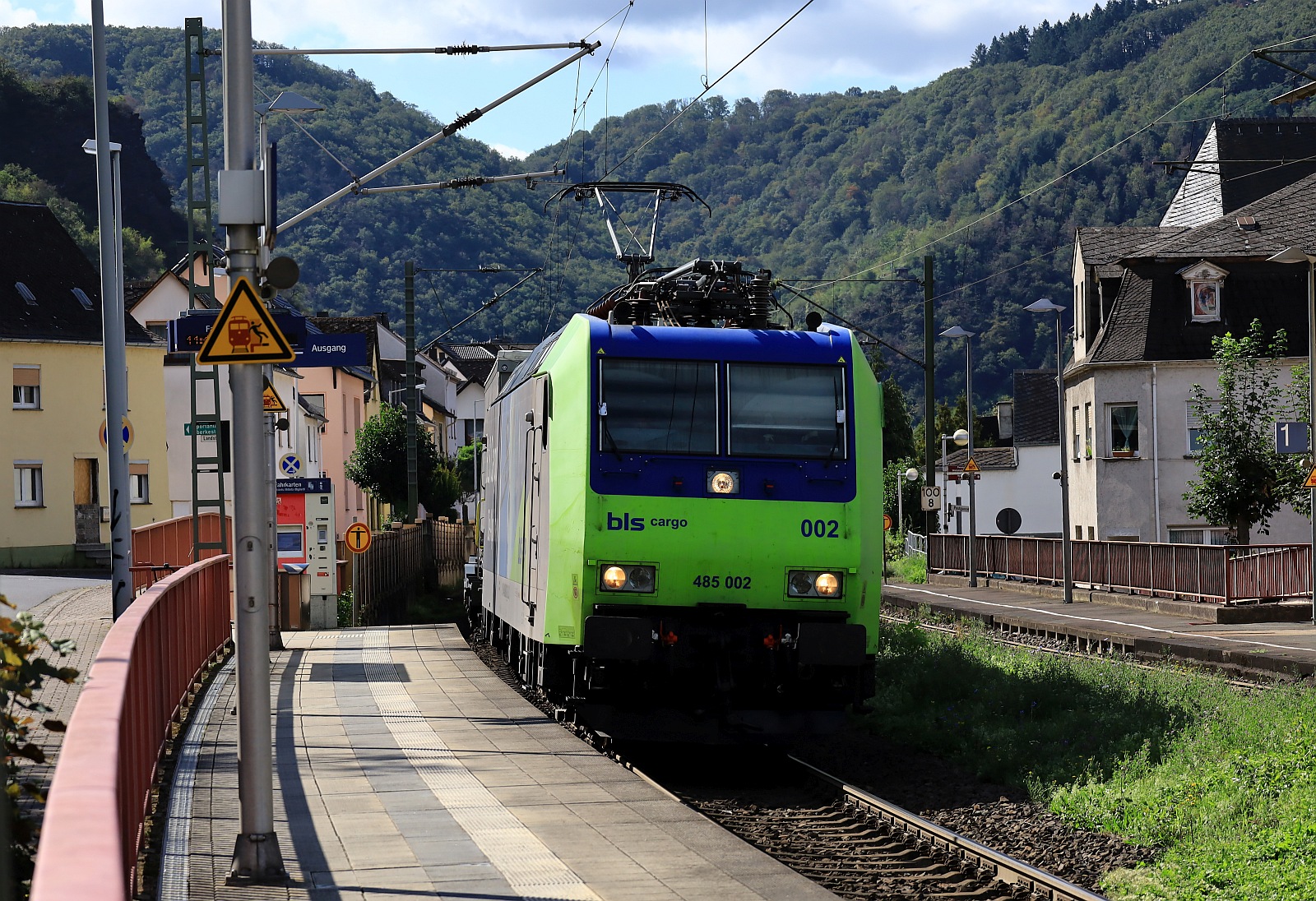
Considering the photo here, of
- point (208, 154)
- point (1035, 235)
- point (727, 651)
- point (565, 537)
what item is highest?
point (1035, 235)

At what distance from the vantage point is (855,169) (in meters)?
Result: 102

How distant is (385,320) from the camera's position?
9069 cm

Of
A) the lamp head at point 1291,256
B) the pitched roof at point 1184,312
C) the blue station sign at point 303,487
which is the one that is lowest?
the blue station sign at point 303,487

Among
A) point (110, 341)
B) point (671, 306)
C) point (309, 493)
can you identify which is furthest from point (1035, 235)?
point (671, 306)

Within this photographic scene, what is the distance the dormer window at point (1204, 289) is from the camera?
44.7 metres

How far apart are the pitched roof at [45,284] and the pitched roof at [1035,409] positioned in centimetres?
4520

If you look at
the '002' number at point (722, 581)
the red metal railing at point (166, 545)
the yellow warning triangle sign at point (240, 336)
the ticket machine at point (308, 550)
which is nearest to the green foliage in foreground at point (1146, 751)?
the '002' number at point (722, 581)

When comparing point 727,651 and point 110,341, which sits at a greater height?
point 110,341

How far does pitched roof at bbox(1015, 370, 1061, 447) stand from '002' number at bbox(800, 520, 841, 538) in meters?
70.0

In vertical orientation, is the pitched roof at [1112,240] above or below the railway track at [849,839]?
above

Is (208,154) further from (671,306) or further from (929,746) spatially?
(929,746)

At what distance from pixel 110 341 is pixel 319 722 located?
36.4 feet

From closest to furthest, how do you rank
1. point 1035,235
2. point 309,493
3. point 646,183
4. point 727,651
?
point 727,651, point 646,183, point 309,493, point 1035,235

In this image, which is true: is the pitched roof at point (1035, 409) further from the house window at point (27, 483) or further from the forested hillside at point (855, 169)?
the house window at point (27, 483)
